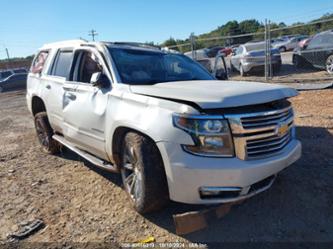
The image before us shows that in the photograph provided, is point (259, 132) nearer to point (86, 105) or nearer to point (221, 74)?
point (86, 105)

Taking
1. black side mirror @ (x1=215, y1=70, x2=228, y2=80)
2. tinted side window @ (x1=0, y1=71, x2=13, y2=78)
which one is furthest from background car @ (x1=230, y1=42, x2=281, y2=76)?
tinted side window @ (x1=0, y1=71, x2=13, y2=78)

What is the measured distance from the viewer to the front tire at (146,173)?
3377 millimetres

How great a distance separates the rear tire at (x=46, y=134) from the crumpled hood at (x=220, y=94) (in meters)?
→ 3.05

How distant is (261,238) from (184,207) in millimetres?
942

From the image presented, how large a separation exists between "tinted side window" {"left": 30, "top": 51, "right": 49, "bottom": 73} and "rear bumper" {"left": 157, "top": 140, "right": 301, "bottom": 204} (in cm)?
414

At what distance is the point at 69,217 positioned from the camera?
13.0 feet

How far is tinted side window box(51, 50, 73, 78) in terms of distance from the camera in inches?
207

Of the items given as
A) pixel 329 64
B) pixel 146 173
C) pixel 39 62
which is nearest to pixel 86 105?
pixel 146 173

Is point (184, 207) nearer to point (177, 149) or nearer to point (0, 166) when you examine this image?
point (177, 149)

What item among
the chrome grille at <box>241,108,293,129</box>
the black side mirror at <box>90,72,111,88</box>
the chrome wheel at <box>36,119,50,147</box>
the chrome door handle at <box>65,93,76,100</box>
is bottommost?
the chrome wheel at <box>36,119,50,147</box>

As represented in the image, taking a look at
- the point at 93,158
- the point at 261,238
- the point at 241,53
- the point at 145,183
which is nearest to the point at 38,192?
the point at 93,158

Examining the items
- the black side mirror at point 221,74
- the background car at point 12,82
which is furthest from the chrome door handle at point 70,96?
the background car at point 12,82

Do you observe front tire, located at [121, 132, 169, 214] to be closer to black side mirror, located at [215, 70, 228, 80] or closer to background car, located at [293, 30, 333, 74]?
black side mirror, located at [215, 70, 228, 80]

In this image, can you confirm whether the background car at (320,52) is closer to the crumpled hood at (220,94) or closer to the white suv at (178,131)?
the white suv at (178,131)
